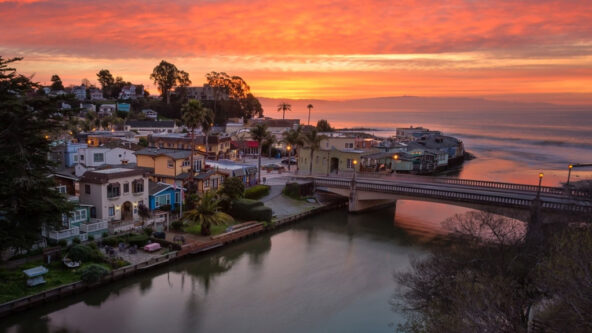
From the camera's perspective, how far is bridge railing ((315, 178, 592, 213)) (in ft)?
112

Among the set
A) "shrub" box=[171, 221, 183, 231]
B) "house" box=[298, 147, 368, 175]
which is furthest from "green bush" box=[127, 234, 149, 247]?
"house" box=[298, 147, 368, 175]

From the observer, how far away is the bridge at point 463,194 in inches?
1275

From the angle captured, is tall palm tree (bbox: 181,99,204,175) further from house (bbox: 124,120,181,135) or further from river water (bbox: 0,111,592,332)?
house (bbox: 124,120,181,135)

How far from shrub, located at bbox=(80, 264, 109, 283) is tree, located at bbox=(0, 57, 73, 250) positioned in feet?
10.9

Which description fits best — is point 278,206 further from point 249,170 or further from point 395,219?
point 395,219

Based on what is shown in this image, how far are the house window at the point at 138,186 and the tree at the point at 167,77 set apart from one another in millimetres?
100148

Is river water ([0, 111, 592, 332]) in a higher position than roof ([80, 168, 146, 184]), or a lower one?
lower

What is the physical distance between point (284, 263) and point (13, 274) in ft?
59.3

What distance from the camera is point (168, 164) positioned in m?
44.9

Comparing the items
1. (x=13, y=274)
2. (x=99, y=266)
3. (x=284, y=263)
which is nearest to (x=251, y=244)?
(x=284, y=263)

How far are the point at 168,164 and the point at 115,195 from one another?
410 inches

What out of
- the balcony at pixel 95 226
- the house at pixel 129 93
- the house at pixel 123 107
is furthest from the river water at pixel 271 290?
the house at pixel 129 93

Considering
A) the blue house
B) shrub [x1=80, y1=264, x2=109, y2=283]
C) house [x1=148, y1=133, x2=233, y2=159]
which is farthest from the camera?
house [x1=148, y1=133, x2=233, y2=159]

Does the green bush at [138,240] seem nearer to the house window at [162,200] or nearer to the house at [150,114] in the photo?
the house window at [162,200]
